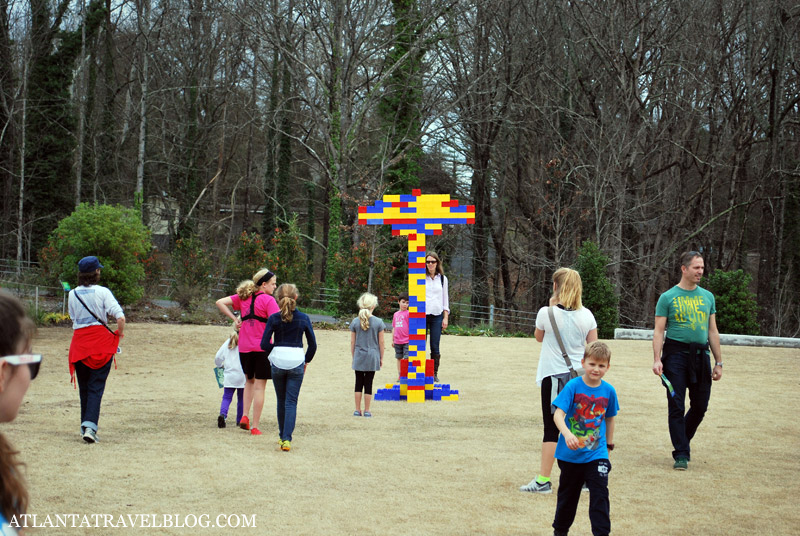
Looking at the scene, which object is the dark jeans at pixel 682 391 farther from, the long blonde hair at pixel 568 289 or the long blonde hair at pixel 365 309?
the long blonde hair at pixel 365 309

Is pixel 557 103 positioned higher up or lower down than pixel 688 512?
higher up

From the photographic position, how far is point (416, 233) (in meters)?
11.8

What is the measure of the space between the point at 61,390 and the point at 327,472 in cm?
643

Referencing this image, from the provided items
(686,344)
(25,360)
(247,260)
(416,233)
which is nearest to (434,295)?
(416,233)

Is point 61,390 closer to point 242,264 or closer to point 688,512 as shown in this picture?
point 688,512

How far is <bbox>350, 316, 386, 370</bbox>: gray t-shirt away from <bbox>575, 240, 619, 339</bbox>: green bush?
1317 cm

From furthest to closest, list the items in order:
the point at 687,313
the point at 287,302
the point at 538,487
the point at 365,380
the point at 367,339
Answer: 1. the point at 365,380
2. the point at 367,339
3. the point at 287,302
4. the point at 687,313
5. the point at 538,487

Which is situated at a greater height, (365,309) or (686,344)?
(365,309)

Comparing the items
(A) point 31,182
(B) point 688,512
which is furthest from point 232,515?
(A) point 31,182

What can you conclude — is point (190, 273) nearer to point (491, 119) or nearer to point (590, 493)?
point (491, 119)

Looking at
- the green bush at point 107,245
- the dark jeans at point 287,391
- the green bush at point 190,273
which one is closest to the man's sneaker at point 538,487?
the dark jeans at point 287,391

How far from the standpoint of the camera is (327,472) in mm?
7391

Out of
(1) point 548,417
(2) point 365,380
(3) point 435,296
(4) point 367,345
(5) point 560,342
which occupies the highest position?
(3) point 435,296

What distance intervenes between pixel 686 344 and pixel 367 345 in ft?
13.1
